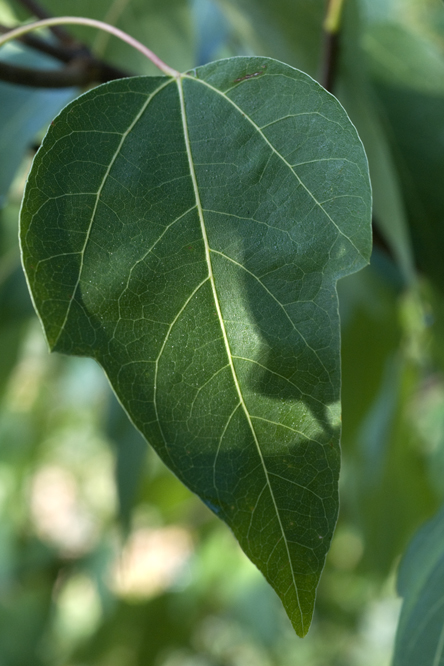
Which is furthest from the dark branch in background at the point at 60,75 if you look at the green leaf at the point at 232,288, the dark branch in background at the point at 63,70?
the green leaf at the point at 232,288

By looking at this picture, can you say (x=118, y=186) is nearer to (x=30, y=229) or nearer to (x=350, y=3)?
(x=30, y=229)

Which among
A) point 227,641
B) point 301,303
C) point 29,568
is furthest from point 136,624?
point 301,303

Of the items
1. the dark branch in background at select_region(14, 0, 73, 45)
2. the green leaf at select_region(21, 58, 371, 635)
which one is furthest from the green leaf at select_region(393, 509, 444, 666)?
the dark branch in background at select_region(14, 0, 73, 45)

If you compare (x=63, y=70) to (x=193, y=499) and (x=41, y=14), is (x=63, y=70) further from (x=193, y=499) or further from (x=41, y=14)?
(x=193, y=499)

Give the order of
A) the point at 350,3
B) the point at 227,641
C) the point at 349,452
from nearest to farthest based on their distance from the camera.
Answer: the point at 350,3
the point at 349,452
the point at 227,641

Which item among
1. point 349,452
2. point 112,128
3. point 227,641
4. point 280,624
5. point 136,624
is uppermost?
point 112,128

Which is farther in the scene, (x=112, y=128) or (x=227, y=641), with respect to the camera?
(x=227, y=641)

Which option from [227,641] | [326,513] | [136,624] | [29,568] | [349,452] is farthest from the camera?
[227,641]

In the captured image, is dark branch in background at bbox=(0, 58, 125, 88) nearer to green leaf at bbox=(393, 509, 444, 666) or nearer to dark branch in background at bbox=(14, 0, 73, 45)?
dark branch in background at bbox=(14, 0, 73, 45)
